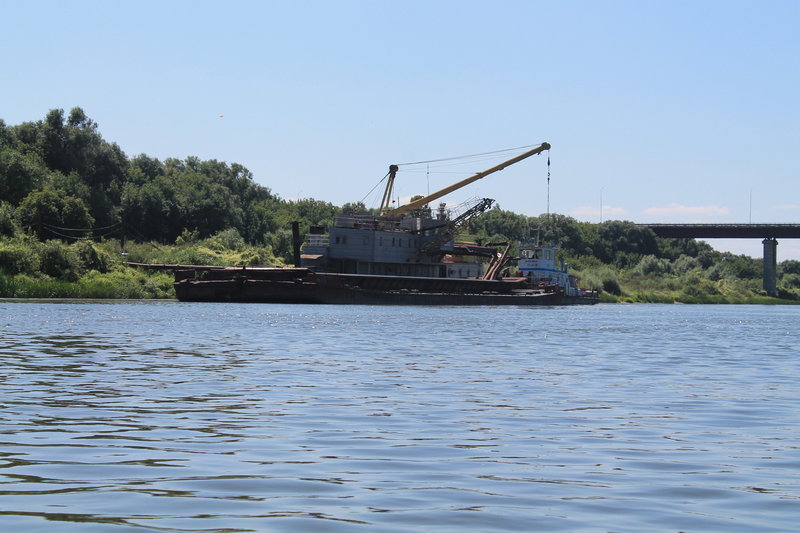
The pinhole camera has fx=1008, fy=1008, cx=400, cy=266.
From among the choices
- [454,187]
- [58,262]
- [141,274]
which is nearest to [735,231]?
[454,187]

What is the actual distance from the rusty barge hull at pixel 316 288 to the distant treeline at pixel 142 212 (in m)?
7.97

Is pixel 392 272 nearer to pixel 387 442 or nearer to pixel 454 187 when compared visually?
pixel 454 187

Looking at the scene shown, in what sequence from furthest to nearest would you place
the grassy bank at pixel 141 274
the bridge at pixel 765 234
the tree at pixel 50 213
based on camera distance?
the bridge at pixel 765 234 < the tree at pixel 50 213 < the grassy bank at pixel 141 274

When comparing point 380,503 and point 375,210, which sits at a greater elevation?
point 375,210

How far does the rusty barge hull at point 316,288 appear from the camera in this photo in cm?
7275

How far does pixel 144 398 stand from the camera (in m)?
16.8

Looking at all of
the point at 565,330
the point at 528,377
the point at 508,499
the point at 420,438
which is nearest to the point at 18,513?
the point at 508,499

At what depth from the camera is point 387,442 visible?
41.8 feet

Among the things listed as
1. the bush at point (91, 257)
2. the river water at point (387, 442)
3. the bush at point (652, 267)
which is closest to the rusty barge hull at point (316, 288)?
the bush at point (91, 257)

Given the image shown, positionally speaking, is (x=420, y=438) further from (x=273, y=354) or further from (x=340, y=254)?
Answer: (x=340, y=254)

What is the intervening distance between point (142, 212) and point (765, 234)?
9982cm

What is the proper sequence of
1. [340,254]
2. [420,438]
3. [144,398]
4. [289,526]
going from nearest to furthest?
[289,526] → [420,438] → [144,398] → [340,254]

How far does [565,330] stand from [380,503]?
38.4 metres

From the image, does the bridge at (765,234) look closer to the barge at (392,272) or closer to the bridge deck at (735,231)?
the bridge deck at (735,231)
